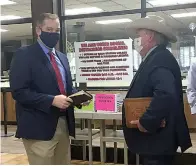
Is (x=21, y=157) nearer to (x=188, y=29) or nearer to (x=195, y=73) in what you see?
(x=195, y=73)

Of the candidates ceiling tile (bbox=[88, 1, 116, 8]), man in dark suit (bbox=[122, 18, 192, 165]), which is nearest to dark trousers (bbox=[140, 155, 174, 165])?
man in dark suit (bbox=[122, 18, 192, 165])

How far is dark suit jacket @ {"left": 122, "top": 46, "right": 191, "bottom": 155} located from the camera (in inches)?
71.7

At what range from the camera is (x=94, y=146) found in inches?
167

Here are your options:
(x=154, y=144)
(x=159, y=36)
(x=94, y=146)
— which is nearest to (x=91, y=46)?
(x=94, y=146)

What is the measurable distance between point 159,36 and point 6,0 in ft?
15.6

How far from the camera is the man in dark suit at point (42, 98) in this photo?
6.65ft

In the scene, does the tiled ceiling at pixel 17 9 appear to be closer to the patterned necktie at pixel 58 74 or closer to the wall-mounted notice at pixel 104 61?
the wall-mounted notice at pixel 104 61

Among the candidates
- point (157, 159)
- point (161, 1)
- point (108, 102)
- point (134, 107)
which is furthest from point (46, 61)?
point (161, 1)

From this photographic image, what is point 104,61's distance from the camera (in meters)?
3.84

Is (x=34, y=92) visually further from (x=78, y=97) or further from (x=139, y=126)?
(x=139, y=126)

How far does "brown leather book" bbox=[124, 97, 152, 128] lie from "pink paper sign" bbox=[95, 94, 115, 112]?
1.59 meters

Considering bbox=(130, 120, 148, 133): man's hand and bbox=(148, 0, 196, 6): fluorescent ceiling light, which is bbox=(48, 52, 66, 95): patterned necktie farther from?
bbox=(148, 0, 196, 6): fluorescent ceiling light

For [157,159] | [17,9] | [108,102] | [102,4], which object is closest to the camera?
[157,159]

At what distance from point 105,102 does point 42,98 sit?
5.46 feet
